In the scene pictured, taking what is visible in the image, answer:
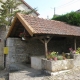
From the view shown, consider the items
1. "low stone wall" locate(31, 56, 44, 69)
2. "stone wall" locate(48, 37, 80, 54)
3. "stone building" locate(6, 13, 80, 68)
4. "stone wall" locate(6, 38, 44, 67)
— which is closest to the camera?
"low stone wall" locate(31, 56, 44, 69)

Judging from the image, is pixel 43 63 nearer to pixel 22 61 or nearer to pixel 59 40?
pixel 22 61

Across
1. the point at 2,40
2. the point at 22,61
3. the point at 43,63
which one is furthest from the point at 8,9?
the point at 43,63

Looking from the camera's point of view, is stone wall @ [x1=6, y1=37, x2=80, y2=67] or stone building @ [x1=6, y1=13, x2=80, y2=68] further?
stone wall @ [x1=6, y1=37, x2=80, y2=67]

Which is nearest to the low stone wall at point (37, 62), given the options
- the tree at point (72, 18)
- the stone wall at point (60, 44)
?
the stone wall at point (60, 44)

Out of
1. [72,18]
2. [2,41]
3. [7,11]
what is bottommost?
[2,41]

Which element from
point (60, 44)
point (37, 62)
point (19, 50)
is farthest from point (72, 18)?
point (37, 62)

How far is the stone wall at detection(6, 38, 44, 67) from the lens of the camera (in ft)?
36.1

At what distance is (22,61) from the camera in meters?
11.3

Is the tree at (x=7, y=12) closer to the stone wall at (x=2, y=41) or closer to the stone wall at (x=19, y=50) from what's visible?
the stone wall at (x=2, y=41)

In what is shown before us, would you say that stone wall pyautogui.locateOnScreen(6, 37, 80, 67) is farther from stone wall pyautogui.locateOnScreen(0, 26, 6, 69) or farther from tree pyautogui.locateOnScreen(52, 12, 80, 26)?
tree pyautogui.locateOnScreen(52, 12, 80, 26)

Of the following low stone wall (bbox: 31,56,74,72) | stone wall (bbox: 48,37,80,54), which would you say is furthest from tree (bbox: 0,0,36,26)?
low stone wall (bbox: 31,56,74,72)

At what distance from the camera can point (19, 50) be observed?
11.2 m

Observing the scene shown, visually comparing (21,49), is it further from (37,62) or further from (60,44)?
(60,44)

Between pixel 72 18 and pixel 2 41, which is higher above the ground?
pixel 72 18
